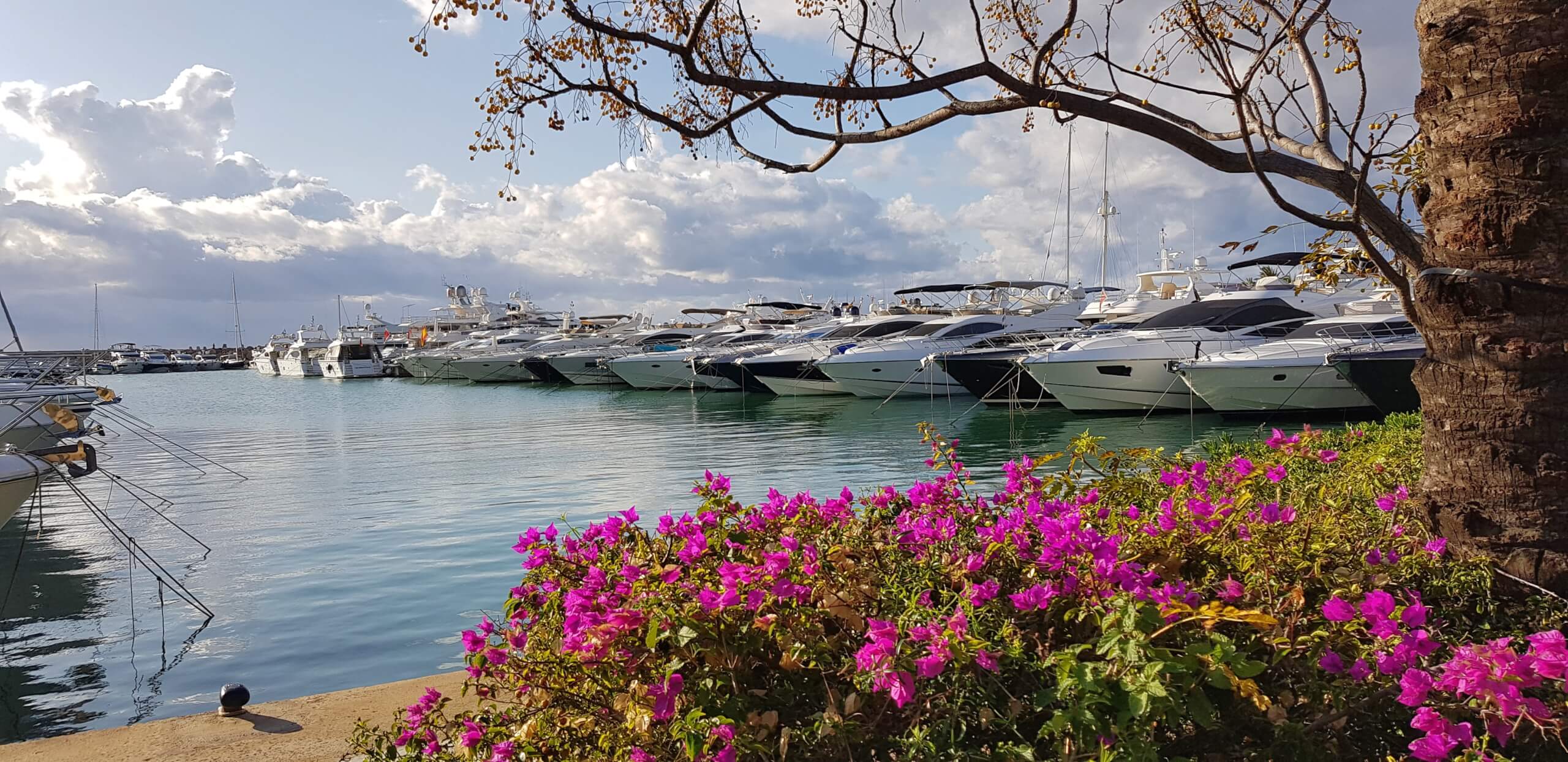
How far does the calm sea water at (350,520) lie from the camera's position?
8.05m

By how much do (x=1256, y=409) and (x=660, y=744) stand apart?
82.4 ft

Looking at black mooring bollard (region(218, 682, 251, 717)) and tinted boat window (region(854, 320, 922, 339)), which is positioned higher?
tinted boat window (region(854, 320, 922, 339))

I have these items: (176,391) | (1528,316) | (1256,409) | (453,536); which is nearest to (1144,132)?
(1528,316)

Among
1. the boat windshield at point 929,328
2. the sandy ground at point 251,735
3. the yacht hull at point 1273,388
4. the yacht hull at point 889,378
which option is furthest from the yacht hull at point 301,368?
the sandy ground at point 251,735

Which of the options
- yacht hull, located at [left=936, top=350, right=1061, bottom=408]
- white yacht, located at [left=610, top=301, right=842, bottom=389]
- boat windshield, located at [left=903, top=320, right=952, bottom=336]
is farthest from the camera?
white yacht, located at [left=610, top=301, right=842, bottom=389]

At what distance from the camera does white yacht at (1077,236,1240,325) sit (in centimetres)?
3388

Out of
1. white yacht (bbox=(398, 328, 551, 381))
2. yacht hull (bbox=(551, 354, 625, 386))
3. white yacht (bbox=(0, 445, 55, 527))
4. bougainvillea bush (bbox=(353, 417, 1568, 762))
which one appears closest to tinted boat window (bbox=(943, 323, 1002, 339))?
yacht hull (bbox=(551, 354, 625, 386))

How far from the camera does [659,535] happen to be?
14.2ft

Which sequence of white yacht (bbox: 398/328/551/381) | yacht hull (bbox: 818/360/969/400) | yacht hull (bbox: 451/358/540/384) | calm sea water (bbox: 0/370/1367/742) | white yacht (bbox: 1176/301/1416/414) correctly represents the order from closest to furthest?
1. calm sea water (bbox: 0/370/1367/742)
2. white yacht (bbox: 1176/301/1416/414)
3. yacht hull (bbox: 818/360/969/400)
4. yacht hull (bbox: 451/358/540/384)
5. white yacht (bbox: 398/328/551/381)

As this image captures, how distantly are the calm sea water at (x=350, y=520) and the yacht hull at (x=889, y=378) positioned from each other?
3.20 ft

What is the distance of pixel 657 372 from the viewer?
4984 centimetres

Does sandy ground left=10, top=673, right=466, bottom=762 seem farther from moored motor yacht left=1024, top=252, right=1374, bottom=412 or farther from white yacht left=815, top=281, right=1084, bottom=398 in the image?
white yacht left=815, top=281, right=1084, bottom=398

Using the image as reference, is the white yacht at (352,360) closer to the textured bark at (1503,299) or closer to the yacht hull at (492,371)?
the yacht hull at (492,371)

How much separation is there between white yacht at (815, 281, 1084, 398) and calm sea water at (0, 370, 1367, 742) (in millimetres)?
1111
